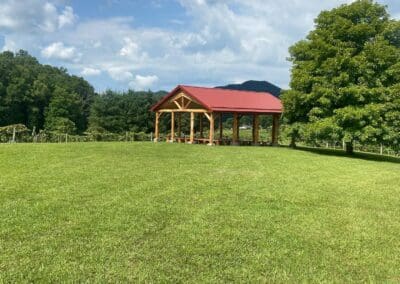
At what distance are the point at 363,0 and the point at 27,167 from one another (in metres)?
20.6

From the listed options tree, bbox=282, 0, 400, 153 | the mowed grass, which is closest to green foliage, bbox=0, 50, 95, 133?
tree, bbox=282, 0, 400, 153

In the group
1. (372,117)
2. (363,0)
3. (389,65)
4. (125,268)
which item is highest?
(363,0)

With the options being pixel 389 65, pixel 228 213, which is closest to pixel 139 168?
pixel 228 213

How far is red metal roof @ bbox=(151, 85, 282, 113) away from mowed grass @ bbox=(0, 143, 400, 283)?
44.4 ft

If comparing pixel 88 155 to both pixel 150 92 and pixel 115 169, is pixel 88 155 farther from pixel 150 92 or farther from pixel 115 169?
pixel 150 92

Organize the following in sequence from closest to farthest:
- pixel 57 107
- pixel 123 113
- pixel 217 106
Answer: pixel 217 106 < pixel 123 113 < pixel 57 107

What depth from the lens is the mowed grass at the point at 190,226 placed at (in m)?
5.81

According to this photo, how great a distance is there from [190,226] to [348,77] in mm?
17689

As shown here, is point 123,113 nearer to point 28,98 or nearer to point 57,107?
point 57,107

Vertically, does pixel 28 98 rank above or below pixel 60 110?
above

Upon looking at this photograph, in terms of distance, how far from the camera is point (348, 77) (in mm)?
22656

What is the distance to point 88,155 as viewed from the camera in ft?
57.3

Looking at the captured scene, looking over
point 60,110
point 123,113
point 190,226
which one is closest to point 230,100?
point 190,226

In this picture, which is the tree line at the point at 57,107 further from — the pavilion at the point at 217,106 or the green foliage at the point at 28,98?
the pavilion at the point at 217,106
